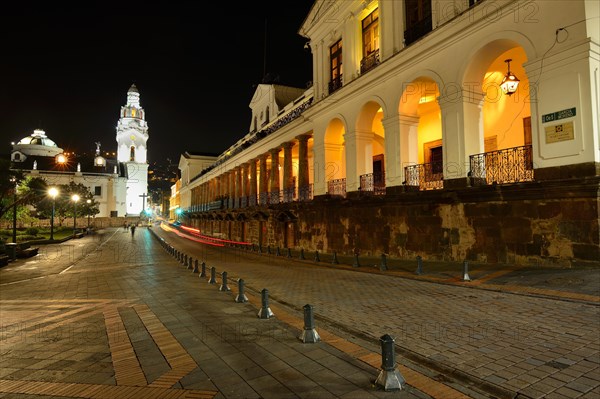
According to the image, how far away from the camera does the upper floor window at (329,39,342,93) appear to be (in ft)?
68.8

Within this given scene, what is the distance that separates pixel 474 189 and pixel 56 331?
38.6 feet

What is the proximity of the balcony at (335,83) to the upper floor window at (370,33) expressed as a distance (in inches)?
89.4

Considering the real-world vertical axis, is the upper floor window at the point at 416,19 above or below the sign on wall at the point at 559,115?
above

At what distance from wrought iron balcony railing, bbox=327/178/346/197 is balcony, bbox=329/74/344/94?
18.1 feet

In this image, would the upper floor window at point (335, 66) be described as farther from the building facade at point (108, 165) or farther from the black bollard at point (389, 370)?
the building facade at point (108, 165)

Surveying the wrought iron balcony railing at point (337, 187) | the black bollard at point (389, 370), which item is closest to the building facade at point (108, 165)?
the wrought iron balcony railing at point (337, 187)

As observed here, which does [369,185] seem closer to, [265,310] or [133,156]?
[265,310]

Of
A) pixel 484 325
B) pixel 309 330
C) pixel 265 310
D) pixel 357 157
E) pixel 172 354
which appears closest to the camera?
pixel 172 354

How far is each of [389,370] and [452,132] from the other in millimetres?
10733

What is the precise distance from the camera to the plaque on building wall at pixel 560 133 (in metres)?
9.23

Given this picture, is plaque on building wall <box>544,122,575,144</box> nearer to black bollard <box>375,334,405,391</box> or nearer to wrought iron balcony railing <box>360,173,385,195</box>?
wrought iron balcony railing <box>360,173,385,195</box>

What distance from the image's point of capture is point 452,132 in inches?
496

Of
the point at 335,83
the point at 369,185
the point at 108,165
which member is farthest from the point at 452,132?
the point at 108,165

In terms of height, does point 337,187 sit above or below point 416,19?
below
